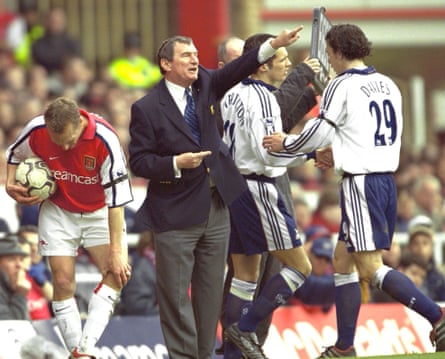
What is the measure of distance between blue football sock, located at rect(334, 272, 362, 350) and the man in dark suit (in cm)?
99

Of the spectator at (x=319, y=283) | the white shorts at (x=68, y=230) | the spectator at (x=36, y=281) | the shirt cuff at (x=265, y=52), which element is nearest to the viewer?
the shirt cuff at (x=265, y=52)

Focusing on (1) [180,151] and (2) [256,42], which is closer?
(1) [180,151]

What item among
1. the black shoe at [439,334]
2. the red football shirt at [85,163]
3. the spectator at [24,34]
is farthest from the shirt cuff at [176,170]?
the spectator at [24,34]

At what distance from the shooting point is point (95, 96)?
22484mm

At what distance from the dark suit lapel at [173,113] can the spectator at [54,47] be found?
9.34 meters

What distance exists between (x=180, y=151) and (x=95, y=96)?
341 inches

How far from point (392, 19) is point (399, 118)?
1402 centimetres

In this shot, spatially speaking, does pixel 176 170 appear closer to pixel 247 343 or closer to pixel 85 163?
pixel 85 163

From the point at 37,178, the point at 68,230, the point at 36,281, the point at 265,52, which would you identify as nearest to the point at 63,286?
the point at 68,230


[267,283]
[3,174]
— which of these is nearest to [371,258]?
[267,283]

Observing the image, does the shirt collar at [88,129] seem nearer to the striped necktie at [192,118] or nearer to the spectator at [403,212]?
the striped necktie at [192,118]

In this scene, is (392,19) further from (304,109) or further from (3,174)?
(304,109)

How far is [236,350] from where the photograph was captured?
14.8 meters

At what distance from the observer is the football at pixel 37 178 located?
14.1 metres
